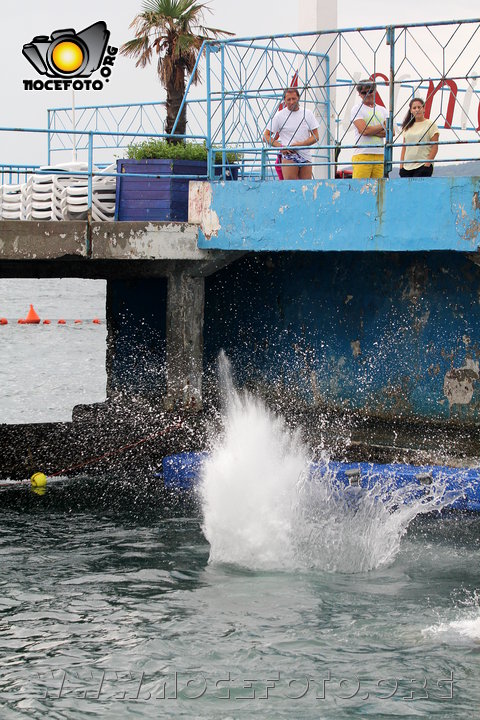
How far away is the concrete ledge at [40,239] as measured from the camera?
13266 millimetres

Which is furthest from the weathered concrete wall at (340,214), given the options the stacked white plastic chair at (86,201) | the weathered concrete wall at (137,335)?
the weathered concrete wall at (137,335)

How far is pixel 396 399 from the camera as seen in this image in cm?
1438

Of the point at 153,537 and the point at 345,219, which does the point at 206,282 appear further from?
the point at 153,537

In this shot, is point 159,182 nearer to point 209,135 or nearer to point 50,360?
point 209,135

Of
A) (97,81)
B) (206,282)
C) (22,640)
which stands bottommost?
(22,640)

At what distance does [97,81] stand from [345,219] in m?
8.74

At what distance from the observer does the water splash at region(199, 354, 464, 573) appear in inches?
428

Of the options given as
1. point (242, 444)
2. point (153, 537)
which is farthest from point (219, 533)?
point (242, 444)

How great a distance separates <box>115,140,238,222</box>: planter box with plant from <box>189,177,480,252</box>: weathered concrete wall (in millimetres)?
446

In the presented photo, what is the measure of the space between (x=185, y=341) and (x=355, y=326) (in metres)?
2.27

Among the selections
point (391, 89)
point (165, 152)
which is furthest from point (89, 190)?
point (391, 89)

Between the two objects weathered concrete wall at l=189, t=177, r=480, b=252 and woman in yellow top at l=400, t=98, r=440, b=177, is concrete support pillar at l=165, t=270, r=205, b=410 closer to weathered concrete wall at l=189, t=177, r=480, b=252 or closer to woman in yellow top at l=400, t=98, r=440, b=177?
weathered concrete wall at l=189, t=177, r=480, b=252

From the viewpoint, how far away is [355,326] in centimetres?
1476

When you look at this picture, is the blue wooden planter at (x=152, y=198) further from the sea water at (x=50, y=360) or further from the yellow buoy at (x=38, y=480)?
the sea water at (x=50, y=360)
